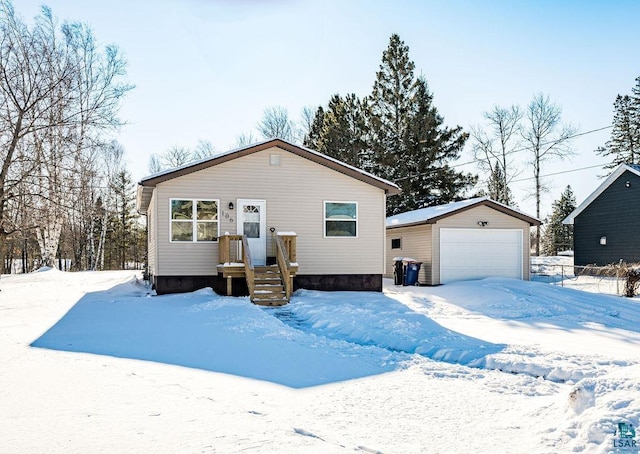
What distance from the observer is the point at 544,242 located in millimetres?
49656

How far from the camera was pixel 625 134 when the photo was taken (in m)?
38.6

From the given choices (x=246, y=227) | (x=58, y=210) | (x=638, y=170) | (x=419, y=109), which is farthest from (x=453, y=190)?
(x=58, y=210)

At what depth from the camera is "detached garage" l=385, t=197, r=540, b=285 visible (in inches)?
658

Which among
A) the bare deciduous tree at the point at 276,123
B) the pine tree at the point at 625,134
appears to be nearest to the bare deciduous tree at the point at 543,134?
the pine tree at the point at 625,134

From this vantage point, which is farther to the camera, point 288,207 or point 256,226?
point 288,207

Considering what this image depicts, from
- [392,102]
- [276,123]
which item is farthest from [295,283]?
[276,123]

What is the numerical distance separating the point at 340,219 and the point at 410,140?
55.8 ft

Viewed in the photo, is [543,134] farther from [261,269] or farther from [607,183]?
[261,269]

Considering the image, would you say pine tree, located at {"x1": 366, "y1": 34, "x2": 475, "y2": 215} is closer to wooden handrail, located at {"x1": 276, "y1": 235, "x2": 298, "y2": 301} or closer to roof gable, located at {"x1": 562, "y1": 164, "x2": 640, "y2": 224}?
roof gable, located at {"x1": 562, "y1": 164, "x2": 640, "y2": 224}

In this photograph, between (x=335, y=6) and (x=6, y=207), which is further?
(x=6, y=207)

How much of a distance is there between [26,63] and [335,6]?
1056cm

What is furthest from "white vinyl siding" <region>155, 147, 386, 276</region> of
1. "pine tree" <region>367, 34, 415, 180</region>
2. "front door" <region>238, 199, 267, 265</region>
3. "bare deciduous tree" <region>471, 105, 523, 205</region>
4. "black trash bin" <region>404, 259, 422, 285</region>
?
"bare deciduous tree" <region>471, 105, 523, 205</region>

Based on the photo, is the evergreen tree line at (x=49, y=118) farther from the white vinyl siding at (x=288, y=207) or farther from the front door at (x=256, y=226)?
the front door at (x=256, y=226)

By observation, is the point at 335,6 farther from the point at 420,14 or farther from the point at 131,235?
the point at 131,235
